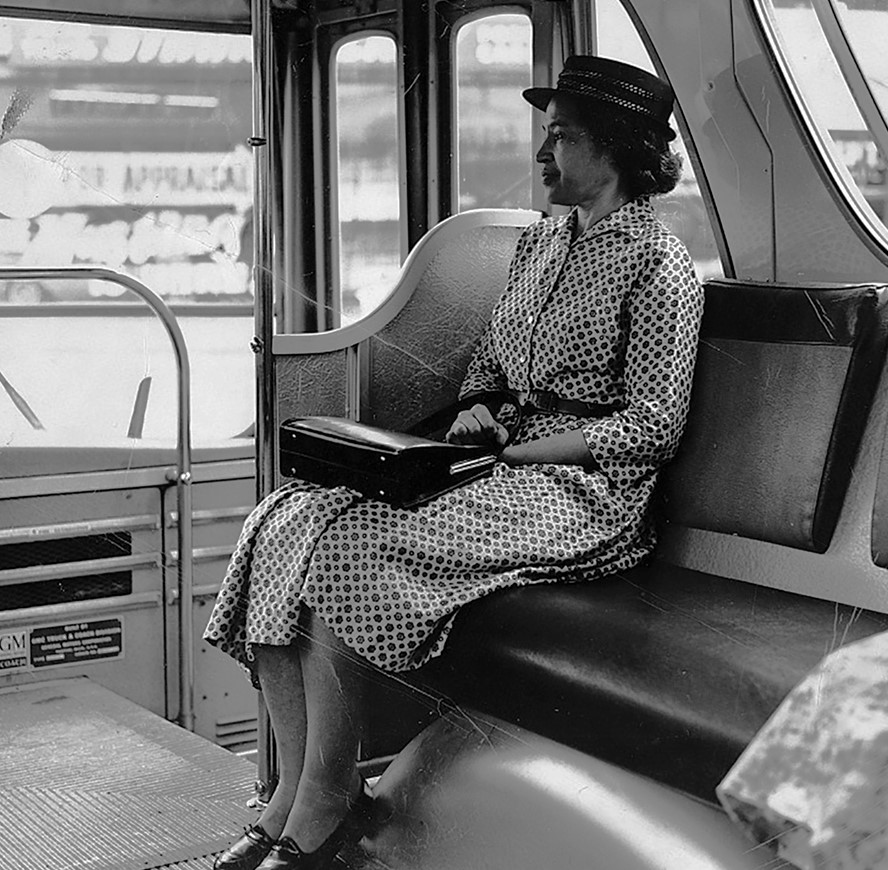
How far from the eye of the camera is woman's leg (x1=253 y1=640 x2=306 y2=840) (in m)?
2.59

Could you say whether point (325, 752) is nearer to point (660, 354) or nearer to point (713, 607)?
point (713, 607)

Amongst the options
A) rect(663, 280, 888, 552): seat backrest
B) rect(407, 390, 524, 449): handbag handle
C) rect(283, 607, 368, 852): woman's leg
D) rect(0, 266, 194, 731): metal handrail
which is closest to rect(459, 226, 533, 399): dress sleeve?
rect(407, 390, 524, 449): handbag handle

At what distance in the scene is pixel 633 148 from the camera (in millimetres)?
2391

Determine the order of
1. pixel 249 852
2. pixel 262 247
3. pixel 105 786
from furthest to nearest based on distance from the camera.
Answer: pixel 105 786, pixel 262 247, pixel 249 852

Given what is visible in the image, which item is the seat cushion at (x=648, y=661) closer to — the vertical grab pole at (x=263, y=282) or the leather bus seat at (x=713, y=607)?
the leather bus seat at (x=713, y=607)

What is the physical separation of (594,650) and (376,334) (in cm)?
107

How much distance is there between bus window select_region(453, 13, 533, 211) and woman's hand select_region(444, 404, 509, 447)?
0.45m

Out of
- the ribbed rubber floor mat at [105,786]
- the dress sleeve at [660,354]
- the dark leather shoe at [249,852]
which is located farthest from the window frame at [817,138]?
the ribbed rubber floor mat at [105,786]

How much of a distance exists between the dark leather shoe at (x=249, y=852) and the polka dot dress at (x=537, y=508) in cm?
36

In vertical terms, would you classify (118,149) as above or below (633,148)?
above

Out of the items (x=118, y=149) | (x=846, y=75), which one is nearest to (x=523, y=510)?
(x=846, y=75)

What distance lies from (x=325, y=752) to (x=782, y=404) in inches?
43.1

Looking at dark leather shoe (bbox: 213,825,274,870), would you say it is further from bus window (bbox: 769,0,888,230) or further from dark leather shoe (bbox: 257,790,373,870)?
bus window (bbox: 769,0,888,230)

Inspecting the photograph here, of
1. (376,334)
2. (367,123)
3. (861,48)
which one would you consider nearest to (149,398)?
(376,334)
